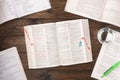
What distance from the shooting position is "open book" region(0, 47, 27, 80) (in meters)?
1.18

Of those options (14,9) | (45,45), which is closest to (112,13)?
(45,45)

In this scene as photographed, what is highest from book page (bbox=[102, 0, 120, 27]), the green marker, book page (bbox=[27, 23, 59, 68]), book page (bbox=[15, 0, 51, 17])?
book page (bbox=[15, 0, 51, 17])

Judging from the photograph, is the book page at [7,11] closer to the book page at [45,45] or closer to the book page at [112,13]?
the book page at [45,45]

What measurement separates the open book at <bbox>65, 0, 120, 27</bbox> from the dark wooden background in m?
0.02

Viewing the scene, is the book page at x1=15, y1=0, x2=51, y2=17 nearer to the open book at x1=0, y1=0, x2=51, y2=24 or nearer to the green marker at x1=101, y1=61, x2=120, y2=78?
the open book at x1=0, y1=0, x2=51, y2=24

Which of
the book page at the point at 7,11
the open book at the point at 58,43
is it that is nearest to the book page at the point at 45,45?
the open book at the point at 58,43

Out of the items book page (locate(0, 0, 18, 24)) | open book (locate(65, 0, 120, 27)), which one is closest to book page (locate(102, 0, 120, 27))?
open book (locate(65, 0, 120, 27))

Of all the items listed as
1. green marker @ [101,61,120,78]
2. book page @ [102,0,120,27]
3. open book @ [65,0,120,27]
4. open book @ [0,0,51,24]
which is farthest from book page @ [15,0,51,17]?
green marker @ [101,61,120,78]

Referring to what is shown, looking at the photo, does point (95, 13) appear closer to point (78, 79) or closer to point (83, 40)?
point (83, 40)

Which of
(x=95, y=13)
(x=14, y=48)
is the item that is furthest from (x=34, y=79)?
(x=95, y=13)

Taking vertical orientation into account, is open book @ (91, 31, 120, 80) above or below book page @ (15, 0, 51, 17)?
below

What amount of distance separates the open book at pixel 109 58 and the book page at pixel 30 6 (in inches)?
13.1

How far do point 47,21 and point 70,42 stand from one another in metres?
0.15

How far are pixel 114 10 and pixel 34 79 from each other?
0.50 m
